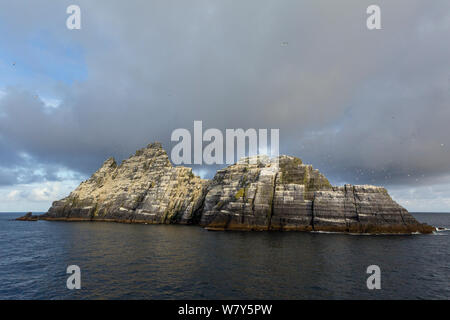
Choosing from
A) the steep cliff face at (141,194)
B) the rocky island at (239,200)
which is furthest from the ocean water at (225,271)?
the steep cliff face at (141,194)

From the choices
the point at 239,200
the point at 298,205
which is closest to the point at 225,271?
the point at 239,200

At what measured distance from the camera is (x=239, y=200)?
83.1m

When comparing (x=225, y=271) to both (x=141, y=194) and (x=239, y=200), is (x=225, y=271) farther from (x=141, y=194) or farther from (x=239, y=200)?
(x=141, y=194)

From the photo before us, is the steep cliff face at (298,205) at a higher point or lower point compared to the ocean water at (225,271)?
higher

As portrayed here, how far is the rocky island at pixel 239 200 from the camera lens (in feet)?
239

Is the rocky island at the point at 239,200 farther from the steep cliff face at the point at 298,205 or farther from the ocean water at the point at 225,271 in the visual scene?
the ocean water at the point at 225,271

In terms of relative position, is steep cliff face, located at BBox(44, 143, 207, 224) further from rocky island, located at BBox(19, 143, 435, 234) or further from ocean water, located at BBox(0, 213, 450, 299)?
ocean water, located at BBox(0, 213, 450, 299)

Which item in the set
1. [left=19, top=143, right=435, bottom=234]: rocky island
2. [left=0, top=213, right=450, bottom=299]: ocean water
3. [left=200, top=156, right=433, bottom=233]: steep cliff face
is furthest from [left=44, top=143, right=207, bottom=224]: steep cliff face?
[left=0, top=213, right=450, bottom=299]: ocean water

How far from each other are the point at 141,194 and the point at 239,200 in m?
61.3

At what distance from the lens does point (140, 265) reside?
34.7 meters

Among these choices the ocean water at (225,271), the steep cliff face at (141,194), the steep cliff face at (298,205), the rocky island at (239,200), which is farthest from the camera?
the steep cliff face at (141,194)

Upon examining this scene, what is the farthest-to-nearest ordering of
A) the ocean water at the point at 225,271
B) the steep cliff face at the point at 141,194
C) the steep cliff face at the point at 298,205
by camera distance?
1. the steep cliff face at the point at 141,194
2. the steep cliff face at the point at 298,205
3. the ocean water at the point at 225,271
